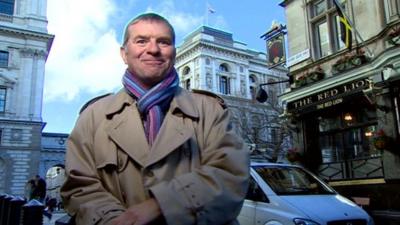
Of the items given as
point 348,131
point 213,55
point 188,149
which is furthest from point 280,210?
point 213,55

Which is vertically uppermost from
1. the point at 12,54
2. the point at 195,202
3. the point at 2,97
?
the point at 12,54

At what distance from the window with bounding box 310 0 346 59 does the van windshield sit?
369 inches

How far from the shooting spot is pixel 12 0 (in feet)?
164

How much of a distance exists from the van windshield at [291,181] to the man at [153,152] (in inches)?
214

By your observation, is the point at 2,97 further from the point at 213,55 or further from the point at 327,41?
the point at 327,41

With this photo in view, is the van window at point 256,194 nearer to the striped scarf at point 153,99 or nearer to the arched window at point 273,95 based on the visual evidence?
the striped scarf at point 153,99

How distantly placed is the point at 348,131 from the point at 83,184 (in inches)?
587

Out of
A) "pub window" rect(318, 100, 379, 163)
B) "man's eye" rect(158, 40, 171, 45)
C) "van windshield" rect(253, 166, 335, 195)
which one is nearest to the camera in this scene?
"man's eye" rect(158, 40, 171, 45)

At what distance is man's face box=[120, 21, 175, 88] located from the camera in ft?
6.96

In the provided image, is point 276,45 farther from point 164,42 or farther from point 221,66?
point 221,66

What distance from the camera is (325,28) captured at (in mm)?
16875

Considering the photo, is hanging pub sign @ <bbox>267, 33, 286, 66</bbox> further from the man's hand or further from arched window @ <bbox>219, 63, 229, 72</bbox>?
arched window @ <bbox>219, 63, 229, 72</bbox>

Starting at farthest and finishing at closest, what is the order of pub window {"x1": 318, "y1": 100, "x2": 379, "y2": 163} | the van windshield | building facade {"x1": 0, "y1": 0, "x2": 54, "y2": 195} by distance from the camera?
building facade {"x1": 0, "y1": 0, "x2": 54, "y2": 195} → pub window {"x1": 318, "y1": 100, "x2": 379, "y2": 163} → the van windshield

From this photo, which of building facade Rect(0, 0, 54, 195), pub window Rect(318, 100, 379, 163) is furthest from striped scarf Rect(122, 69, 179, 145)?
building facade Rect(0, 0, 54, 195)
